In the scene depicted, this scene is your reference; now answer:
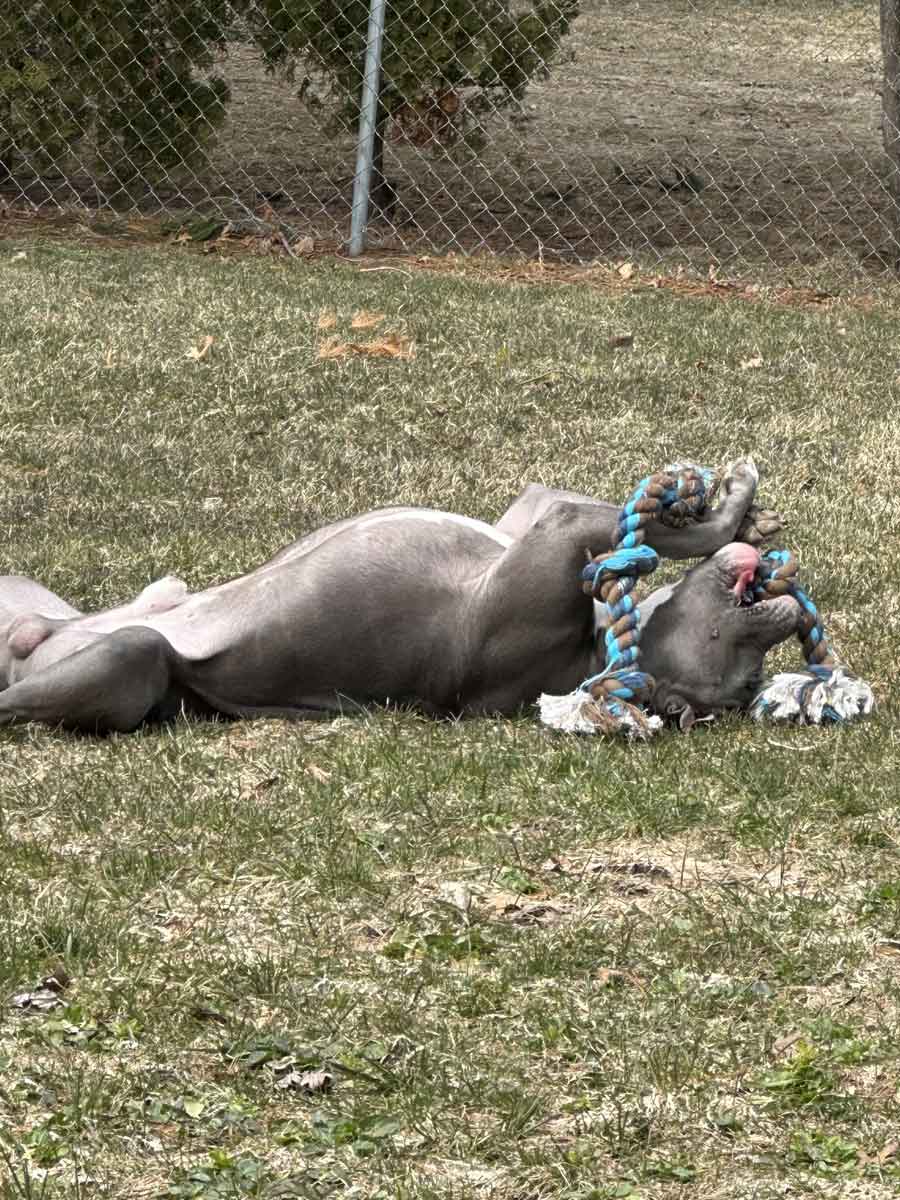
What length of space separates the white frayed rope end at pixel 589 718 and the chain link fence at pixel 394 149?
735 centimetres

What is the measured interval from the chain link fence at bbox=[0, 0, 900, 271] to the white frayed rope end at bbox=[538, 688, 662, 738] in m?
7.35

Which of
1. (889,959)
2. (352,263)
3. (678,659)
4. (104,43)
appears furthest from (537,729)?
(104,43)

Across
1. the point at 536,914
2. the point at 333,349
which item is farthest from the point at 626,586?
the point at 333,349

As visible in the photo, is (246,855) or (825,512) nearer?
(246,855)

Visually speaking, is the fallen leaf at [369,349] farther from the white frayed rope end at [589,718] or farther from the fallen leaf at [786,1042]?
the fallen leaf at [786,1042]

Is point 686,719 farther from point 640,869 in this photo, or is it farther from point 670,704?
point 640,869

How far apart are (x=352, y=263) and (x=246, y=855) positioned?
768cm

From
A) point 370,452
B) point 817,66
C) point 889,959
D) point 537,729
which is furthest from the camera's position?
point 817,66

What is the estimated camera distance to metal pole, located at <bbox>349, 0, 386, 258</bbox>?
11211mm

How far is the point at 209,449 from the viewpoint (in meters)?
7.78

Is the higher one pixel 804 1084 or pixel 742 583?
pixel 804 1084

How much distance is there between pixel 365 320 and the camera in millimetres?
9383

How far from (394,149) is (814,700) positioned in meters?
8.55

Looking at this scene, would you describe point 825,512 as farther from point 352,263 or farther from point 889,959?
point 352,263
